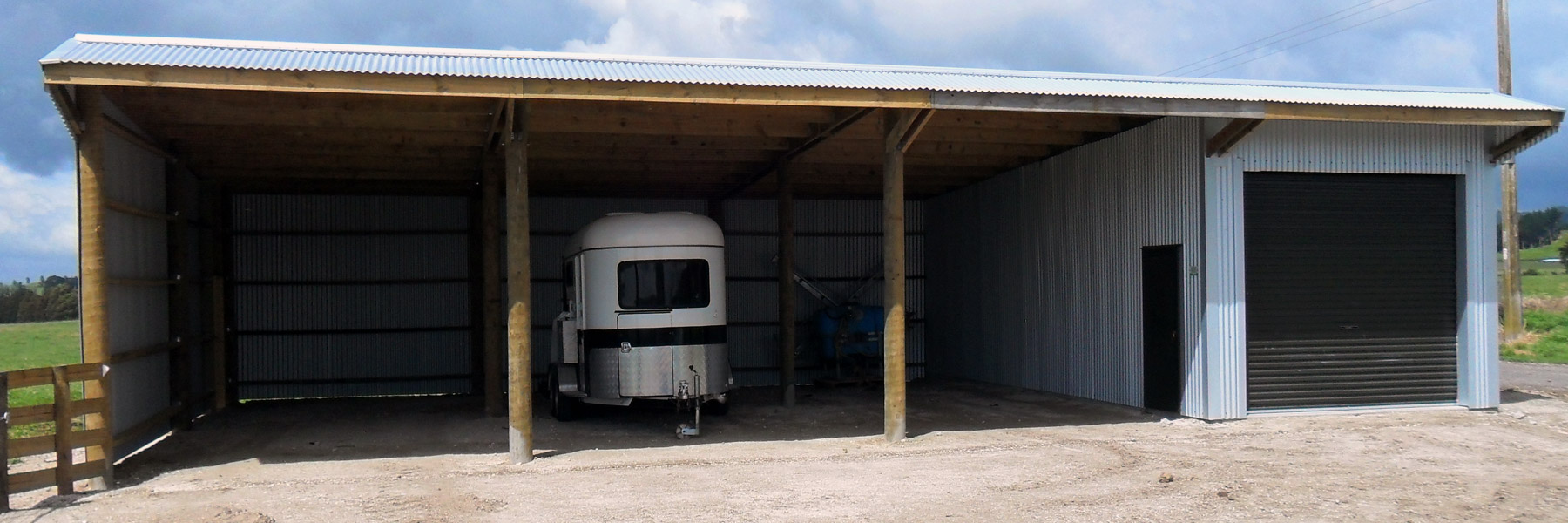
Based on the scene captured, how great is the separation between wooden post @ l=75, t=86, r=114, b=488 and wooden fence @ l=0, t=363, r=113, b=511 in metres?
0.06

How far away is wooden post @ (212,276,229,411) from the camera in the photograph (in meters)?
14.7

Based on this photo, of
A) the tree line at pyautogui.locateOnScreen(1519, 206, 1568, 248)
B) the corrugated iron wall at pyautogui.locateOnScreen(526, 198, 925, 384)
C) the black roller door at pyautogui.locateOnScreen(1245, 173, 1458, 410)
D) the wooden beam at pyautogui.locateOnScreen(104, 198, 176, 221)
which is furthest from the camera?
the tree line at pyautogui.locateOnScreen(1519, 206, 1568, 248)

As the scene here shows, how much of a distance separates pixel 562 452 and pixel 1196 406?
663cm

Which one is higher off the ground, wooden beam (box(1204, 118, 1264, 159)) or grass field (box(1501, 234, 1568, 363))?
wooden beam (box(1204, 118, 1264, 159))

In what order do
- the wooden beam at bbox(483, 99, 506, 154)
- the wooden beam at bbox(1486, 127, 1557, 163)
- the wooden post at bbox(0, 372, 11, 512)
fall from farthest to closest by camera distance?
the wooden beam at bbox(1486, 127, 1557, 163) → the wooden beam at bbox(483, 99, 506, 154) → the wooden post at bbox(0, 372, 11, 512)

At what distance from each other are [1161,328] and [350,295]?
11860 mm

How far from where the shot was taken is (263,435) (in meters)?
12.1

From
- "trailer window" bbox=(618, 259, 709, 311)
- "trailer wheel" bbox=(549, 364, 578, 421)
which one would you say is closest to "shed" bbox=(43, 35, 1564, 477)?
"trailer wheel" bbox=(549, 364, 578, 421)

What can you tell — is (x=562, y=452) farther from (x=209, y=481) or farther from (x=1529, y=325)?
(x=1529, y=325)

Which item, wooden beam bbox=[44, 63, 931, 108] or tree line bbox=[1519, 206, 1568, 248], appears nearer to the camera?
wooden beam bbox=[44, 63, 931, 108]

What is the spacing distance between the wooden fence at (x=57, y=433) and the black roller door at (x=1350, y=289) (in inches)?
429

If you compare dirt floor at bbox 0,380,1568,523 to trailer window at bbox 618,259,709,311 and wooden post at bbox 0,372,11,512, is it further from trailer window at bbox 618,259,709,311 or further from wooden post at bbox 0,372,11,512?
trailer window at bbox 618,259,709,311

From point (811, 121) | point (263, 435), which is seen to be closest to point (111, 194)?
point (263, 435)

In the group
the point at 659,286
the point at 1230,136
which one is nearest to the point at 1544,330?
the point at 1230,136
